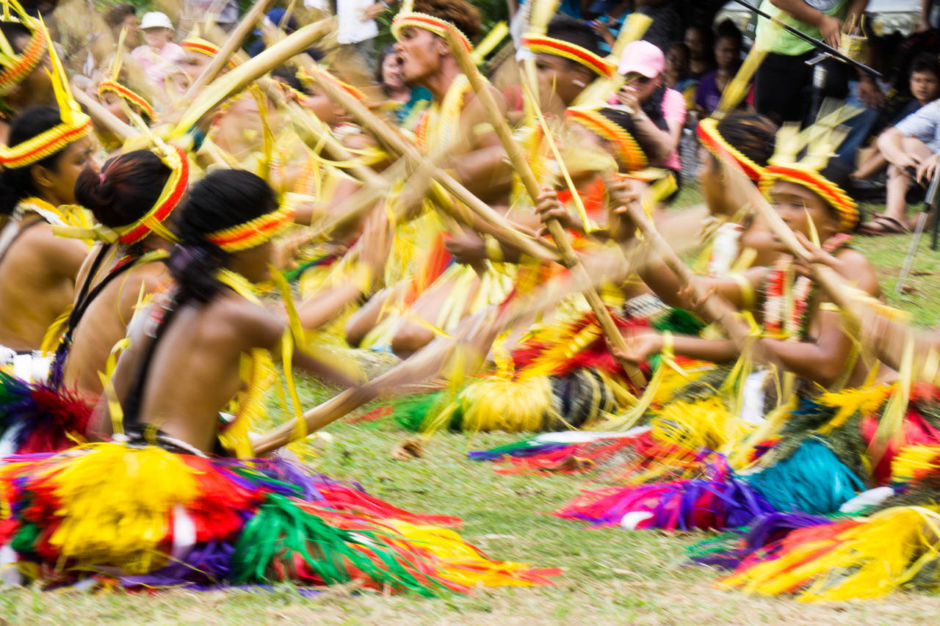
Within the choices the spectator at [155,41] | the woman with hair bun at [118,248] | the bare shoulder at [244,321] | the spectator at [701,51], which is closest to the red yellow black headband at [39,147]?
the woman with hair bun at [118,248]

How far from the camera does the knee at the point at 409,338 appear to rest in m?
4.48

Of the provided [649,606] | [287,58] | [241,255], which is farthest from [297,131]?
[649,606]

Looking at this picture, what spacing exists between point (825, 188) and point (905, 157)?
4.16 metres

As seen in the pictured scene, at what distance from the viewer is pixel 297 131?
212 inches

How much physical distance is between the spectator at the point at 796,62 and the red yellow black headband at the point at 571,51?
2.69m

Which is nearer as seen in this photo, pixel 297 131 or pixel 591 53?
pixel 591 53

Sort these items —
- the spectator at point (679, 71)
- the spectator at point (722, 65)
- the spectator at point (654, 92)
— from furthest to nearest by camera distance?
1. the spectator at point (679, 71)
2. the spectator at point (722, 65)
3. the spectator at point (654, 92)

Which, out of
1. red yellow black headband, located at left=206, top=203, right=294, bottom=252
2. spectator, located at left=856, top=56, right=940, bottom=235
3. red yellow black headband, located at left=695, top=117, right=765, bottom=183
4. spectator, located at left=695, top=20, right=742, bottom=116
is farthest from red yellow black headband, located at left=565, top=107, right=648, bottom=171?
spectator, located at left=695, top=20, right=742, bottom=116

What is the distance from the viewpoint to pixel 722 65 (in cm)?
826

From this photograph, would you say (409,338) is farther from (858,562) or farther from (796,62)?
(796,62)

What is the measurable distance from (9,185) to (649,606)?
2.39 metres

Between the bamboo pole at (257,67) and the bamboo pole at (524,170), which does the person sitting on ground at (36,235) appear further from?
the bamboo pole at (524,170)

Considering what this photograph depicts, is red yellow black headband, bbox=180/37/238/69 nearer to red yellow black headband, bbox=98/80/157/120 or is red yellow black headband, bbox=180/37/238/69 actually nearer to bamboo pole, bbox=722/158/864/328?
red yellow black headband, bbox=98/80/157/120

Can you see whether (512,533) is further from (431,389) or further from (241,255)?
(431,389)
